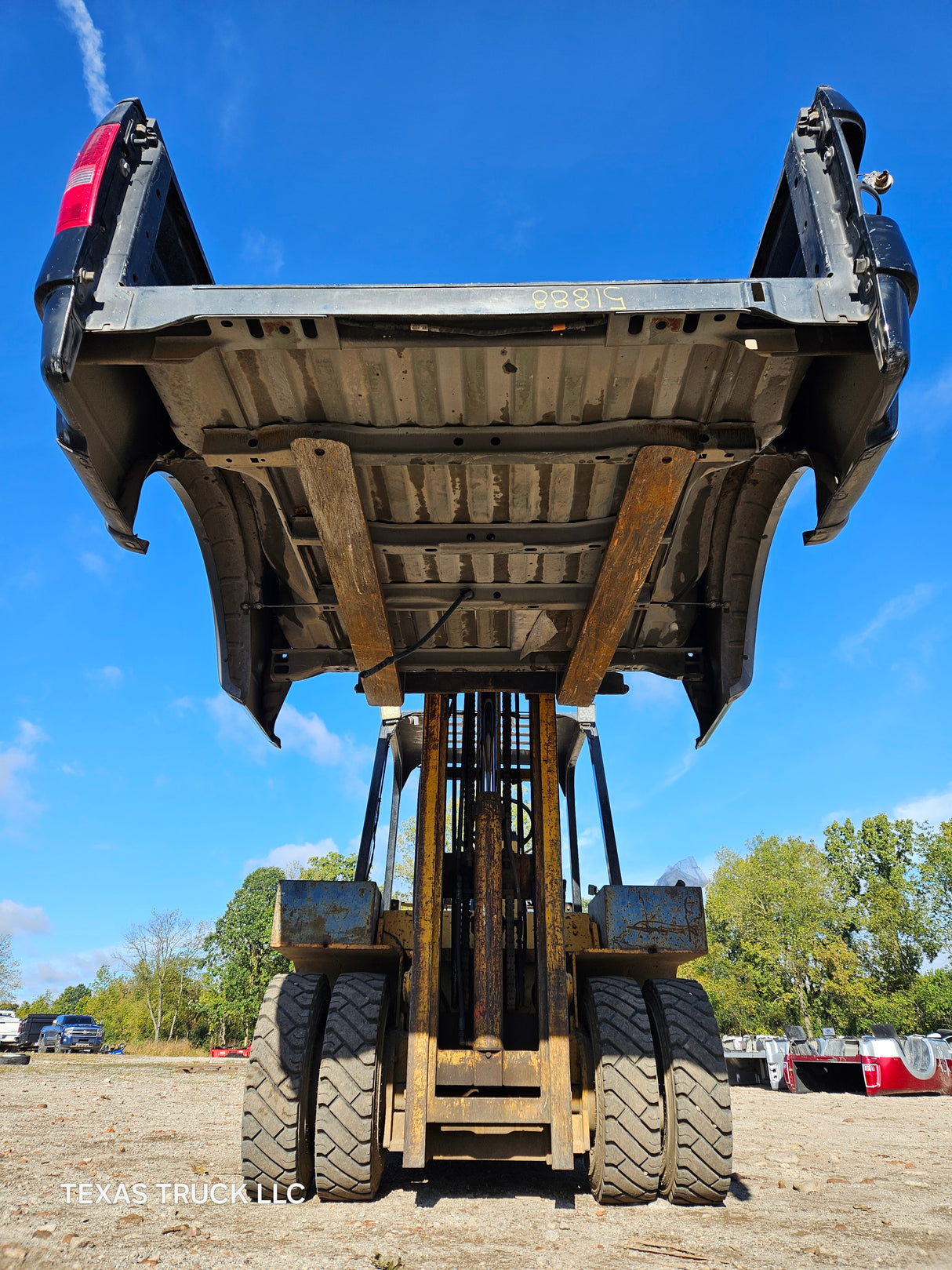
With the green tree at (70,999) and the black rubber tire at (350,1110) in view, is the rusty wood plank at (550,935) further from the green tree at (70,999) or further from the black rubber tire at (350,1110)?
the green tree at (70,999)

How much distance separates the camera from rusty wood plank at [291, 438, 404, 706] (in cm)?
317

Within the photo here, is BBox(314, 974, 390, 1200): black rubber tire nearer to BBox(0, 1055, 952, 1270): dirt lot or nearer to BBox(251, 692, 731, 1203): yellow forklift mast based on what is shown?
BBox(251, 692, 731, 1203): yellow forklift mast

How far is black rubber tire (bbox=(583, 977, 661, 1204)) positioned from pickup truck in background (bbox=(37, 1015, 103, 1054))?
1261 inches

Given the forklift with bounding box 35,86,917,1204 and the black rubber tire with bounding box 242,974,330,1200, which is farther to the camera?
the black rubber tire with bounding box 242,974,330,1200

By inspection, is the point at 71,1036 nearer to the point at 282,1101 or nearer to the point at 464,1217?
the point at 282,1101

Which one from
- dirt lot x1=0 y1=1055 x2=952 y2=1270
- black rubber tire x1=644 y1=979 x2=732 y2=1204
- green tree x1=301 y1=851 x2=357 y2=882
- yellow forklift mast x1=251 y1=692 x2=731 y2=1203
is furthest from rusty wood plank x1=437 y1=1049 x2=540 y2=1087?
green tree x1=301 y1=851 x2=357 y2=882

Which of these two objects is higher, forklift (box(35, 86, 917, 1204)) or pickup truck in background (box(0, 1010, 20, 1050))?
forklift (box(35, 86, 917, 1204))

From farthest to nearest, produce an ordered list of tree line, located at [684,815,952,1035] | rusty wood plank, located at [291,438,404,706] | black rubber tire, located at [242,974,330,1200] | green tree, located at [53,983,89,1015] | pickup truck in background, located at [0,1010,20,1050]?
green tree, located at [53,983,89,1015] < tree line, located at [684,815,952,1035] < pickup truck in background, located at [0,1010,20,1050] < black rubber tire, located at [242,974,330,1200] < rusty wood plank, located at [291,438,404,706]

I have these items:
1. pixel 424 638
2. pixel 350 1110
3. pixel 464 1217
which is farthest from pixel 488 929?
pixel 424 638

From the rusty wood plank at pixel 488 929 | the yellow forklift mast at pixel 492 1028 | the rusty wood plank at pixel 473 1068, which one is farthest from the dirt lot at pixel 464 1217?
the rusty wood plank at pixel 488 929

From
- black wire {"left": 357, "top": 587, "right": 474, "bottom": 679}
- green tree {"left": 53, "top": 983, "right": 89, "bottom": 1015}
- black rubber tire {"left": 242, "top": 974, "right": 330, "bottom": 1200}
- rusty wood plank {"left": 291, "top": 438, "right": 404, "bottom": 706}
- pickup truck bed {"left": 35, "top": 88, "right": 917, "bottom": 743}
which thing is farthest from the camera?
green tree {"left": 53, "top": 983, "right": 89, "bottom": 1015}

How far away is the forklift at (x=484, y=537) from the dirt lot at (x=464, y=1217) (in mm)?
289

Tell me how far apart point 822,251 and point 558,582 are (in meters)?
1.86

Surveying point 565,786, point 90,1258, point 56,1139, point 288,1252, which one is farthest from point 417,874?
point 56,1139
